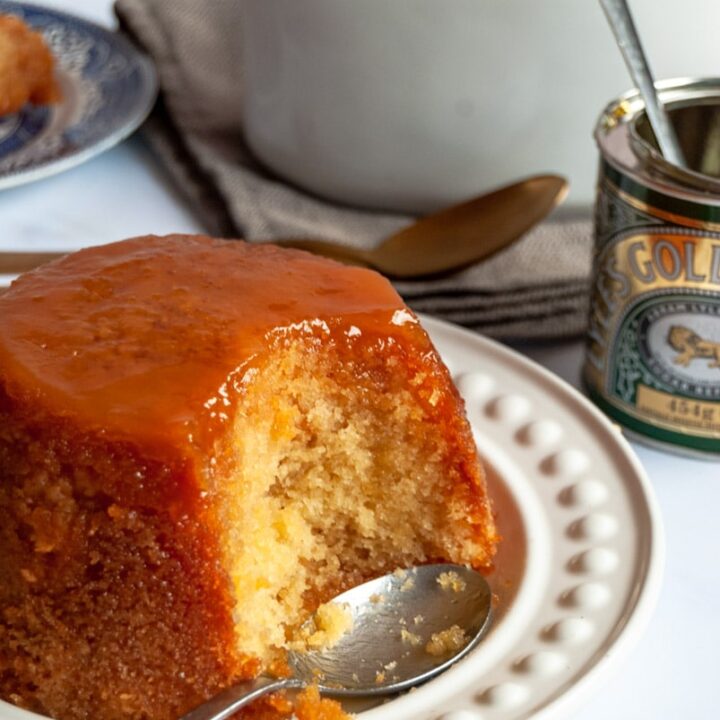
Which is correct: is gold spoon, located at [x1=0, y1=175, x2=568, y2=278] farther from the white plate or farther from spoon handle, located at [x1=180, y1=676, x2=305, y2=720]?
spoon handle, located at [x1=180, y1=676, x2=305, y2=720]

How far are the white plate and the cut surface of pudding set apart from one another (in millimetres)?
54

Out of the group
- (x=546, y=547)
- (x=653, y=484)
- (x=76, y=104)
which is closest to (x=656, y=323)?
(x=653, y=484)

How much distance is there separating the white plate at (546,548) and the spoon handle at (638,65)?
0.23 m

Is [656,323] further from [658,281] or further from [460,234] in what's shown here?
[460,234]

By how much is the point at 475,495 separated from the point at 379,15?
1.91 feet

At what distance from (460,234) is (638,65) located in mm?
307

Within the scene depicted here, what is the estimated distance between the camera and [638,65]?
42.3 inches

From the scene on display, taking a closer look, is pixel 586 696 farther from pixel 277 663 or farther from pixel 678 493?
pixel 678 493

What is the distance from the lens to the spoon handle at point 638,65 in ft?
3.52

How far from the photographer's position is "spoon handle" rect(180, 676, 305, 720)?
775mm

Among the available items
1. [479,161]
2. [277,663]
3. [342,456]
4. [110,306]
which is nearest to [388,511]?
[342,456]

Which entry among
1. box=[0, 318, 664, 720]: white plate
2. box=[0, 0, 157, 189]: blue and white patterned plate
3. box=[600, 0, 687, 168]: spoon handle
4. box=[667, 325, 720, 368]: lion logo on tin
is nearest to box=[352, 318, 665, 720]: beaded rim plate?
box=[0, 318, 664, 720]: white plate

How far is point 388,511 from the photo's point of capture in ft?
3.14

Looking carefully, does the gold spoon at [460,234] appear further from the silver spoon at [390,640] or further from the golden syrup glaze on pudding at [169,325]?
the silver spoon at [390,640]
